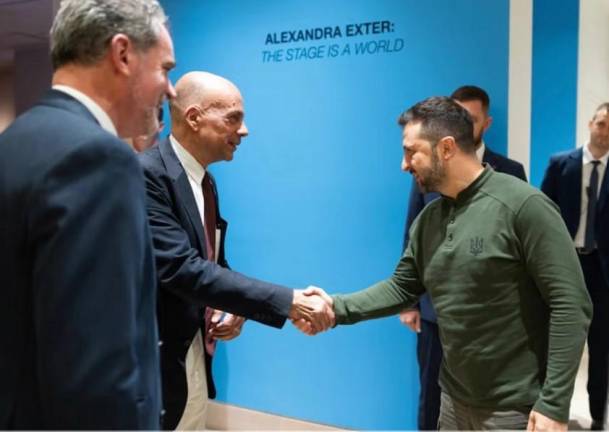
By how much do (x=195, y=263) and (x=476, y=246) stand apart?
85 cm

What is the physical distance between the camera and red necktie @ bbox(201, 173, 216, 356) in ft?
7.45

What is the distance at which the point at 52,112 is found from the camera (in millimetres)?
1135

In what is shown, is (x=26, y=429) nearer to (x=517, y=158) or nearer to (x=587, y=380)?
(x=517, y=158)

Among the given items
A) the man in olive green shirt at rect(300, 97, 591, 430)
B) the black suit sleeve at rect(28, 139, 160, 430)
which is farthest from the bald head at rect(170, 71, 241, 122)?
the black suit sleeve at rect(28, 139, 160, 430)

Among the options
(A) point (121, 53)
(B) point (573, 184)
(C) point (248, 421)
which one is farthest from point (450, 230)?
(C) point (248, 421)

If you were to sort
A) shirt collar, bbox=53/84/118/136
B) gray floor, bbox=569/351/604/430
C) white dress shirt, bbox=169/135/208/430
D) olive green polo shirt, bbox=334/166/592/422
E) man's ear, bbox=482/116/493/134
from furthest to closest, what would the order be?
gray floor, bbox=569/351/604/430, man's ear, bbox=482/116/493/134, white dress shirt, bbox=169/135/208/430, olive green polo shirt, bbox=334/166/592/422, shirt collar, bbox=53/84/118/136

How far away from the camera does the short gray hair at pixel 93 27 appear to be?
1205mm

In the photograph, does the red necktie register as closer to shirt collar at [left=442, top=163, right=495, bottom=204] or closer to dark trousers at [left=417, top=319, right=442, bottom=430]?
shirt collar at [left=442, top=163, right=495, bottom=204]

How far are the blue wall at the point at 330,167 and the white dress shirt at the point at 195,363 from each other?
56.4 inches

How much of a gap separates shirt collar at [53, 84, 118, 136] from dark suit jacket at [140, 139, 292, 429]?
0.83 metres

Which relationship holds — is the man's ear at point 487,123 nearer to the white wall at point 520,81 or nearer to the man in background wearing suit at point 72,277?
the white wall at point 520,81

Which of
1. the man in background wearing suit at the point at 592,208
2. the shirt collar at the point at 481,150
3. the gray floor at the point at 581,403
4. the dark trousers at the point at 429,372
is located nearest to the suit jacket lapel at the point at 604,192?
the man in background wearing suit at the point at 592,208

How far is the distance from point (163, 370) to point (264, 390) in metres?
2.01

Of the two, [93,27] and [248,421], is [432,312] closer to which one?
[248,421]
